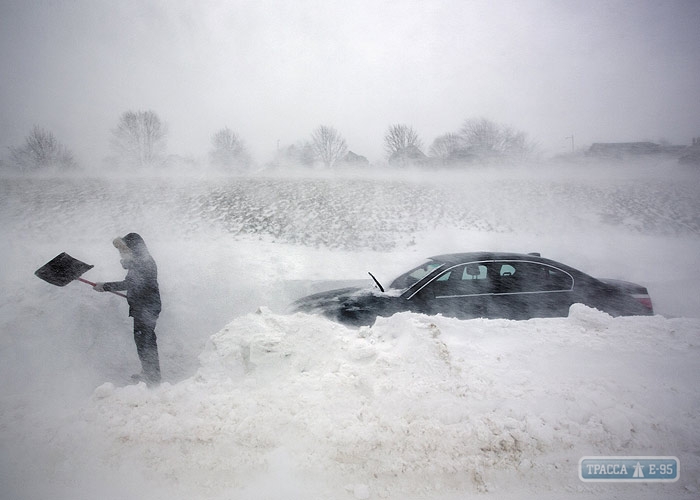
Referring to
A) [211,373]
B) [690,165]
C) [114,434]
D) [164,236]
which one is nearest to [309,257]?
[164,236]

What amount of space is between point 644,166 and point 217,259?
1138 inches

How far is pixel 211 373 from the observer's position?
114 inches

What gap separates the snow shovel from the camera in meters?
3.91

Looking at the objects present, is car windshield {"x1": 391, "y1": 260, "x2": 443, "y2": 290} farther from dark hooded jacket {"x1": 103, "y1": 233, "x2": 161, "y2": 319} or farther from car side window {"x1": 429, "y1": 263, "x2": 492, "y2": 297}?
dark hooded jacket {"x1": 103, "y1": 233, "x2": 161, "y2": 319}

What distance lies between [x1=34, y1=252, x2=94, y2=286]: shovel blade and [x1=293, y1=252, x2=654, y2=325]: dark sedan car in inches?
115

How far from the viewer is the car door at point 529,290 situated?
13.9ft

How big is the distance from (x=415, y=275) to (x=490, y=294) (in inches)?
42.1

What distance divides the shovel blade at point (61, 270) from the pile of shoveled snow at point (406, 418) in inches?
92.0

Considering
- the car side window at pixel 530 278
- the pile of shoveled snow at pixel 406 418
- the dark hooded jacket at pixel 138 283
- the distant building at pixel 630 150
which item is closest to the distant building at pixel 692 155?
the distant building at pixel 630 150

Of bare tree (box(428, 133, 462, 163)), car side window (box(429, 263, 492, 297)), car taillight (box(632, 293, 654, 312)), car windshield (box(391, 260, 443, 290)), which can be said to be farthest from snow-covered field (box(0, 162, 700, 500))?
bare tree (box(428, 133, 462, 163))

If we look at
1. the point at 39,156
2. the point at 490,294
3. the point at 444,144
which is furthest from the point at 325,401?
the point at 444,144

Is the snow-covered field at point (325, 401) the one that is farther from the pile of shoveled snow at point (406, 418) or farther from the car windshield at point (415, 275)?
the car windshield at point (415, 275)

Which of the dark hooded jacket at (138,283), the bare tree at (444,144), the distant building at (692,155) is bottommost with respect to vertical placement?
the dark hooded jacket at (138,283)

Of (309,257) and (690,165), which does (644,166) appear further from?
→ (309,257)
